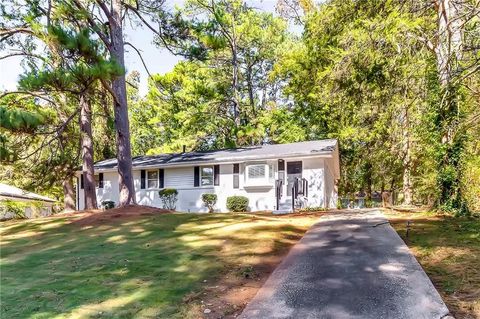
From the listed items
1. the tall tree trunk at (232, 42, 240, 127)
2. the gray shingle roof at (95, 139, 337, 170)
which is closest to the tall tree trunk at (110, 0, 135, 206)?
the gray shingle roof at (95, 139, 337, 170)

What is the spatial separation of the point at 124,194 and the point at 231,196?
5.04 metres

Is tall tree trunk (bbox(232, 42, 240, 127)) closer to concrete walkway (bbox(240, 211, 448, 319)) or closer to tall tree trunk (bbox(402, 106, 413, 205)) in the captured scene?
tall tree trunk (bbox(402, 106, 413, 205))

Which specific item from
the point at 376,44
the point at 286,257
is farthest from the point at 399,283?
the point at 376,44

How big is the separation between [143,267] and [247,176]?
11.1 meters

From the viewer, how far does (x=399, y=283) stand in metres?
4.79

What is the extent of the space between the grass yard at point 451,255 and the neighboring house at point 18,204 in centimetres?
1649

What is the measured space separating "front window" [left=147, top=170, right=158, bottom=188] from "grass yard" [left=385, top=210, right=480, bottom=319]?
12.8 metres

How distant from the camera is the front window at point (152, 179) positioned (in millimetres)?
19219

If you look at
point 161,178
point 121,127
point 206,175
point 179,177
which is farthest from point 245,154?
point 121,127

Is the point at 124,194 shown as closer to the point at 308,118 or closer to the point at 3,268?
the point at 3,268

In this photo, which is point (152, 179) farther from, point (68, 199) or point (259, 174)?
point (259, 174)

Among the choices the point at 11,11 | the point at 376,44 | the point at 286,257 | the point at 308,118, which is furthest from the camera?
the point at 308,118

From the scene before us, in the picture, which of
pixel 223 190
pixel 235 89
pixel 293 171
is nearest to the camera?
pixel 293 171

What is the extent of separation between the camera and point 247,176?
55.7 ft
